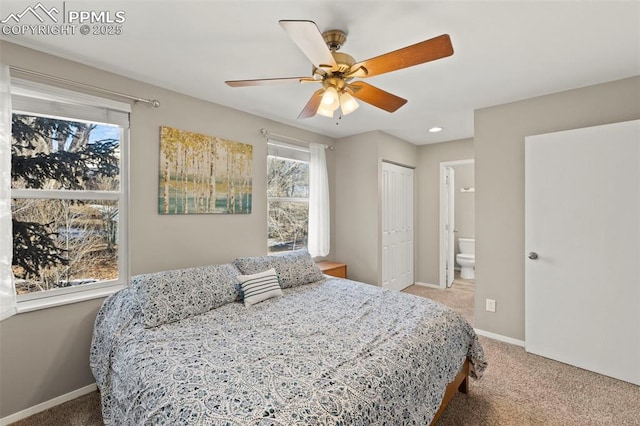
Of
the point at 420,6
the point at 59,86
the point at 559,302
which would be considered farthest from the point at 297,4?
the point at 559,302

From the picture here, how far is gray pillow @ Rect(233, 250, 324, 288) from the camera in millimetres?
2650

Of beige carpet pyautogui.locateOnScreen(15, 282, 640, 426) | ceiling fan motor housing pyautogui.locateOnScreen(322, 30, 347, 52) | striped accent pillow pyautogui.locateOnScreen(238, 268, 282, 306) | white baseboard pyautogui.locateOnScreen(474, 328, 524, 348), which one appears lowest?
beige carpet pyautogui.locateOnScreen(15, 282, 640, 426)

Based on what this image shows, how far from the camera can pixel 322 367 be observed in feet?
4.45

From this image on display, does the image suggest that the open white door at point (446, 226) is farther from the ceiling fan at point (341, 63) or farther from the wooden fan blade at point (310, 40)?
the wooden fan blade at point (310, 40)

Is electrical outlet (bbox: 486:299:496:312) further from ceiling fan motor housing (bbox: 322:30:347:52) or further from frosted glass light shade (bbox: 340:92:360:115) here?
ceiling fan motor housing (bbox: 322:30:347:52)

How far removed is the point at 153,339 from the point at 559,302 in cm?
326

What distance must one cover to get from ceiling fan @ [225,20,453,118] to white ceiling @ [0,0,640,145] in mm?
277

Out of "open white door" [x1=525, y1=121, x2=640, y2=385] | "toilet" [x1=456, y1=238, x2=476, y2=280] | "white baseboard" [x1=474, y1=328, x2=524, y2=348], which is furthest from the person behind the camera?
"toilet" [x1=456, y1=238, x2=476, y2=280]

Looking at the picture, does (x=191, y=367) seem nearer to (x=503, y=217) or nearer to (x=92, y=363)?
(x=92, y=363)

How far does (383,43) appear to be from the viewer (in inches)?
73.5

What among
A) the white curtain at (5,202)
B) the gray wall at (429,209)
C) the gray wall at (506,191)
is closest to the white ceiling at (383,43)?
the gray wall at (506,191)

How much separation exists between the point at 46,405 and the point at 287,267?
76.7 inches

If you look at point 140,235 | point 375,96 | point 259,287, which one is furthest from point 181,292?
point 375,96

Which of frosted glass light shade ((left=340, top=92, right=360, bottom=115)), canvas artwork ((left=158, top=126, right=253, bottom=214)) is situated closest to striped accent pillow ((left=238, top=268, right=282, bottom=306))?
canvas artwork ((left=158, top=126, right=253, bottom=214))
